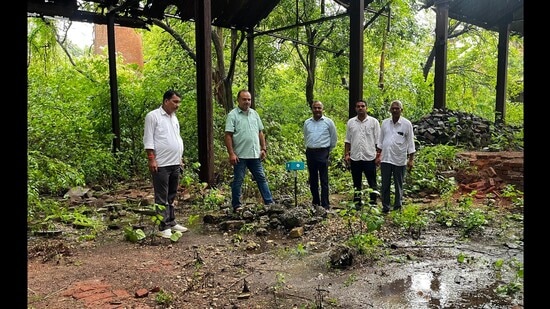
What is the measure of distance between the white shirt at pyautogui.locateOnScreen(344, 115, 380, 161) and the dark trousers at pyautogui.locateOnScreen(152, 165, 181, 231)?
281 centimetres

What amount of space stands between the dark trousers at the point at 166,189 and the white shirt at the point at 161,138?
107 millimetres

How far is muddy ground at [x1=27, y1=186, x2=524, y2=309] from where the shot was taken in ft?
A: 11.6

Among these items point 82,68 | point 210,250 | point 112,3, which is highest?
point 112,3

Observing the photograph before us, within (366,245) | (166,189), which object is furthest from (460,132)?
(166,189)

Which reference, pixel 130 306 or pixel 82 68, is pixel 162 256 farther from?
pixel 82 68

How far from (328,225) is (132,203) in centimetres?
362

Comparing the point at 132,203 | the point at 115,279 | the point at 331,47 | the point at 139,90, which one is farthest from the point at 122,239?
the point at 331,47

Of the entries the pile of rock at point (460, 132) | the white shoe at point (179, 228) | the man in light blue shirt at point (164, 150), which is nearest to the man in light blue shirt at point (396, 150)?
the white shoe at point (179, 228)

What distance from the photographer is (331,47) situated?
1580cm

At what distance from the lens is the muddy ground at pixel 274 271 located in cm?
353

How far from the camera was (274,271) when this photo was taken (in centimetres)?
432

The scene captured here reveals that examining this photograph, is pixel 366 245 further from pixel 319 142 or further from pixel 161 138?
pixel 161 138

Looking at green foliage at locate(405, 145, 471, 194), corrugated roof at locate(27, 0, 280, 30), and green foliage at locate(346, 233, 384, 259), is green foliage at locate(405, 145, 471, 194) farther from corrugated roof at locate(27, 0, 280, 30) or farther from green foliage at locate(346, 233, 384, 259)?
corrugated roof at locate(27, 0, 280, 30)

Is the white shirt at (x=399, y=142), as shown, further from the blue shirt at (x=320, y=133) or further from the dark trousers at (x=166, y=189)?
the dark trousers at (x=166, y=189)
